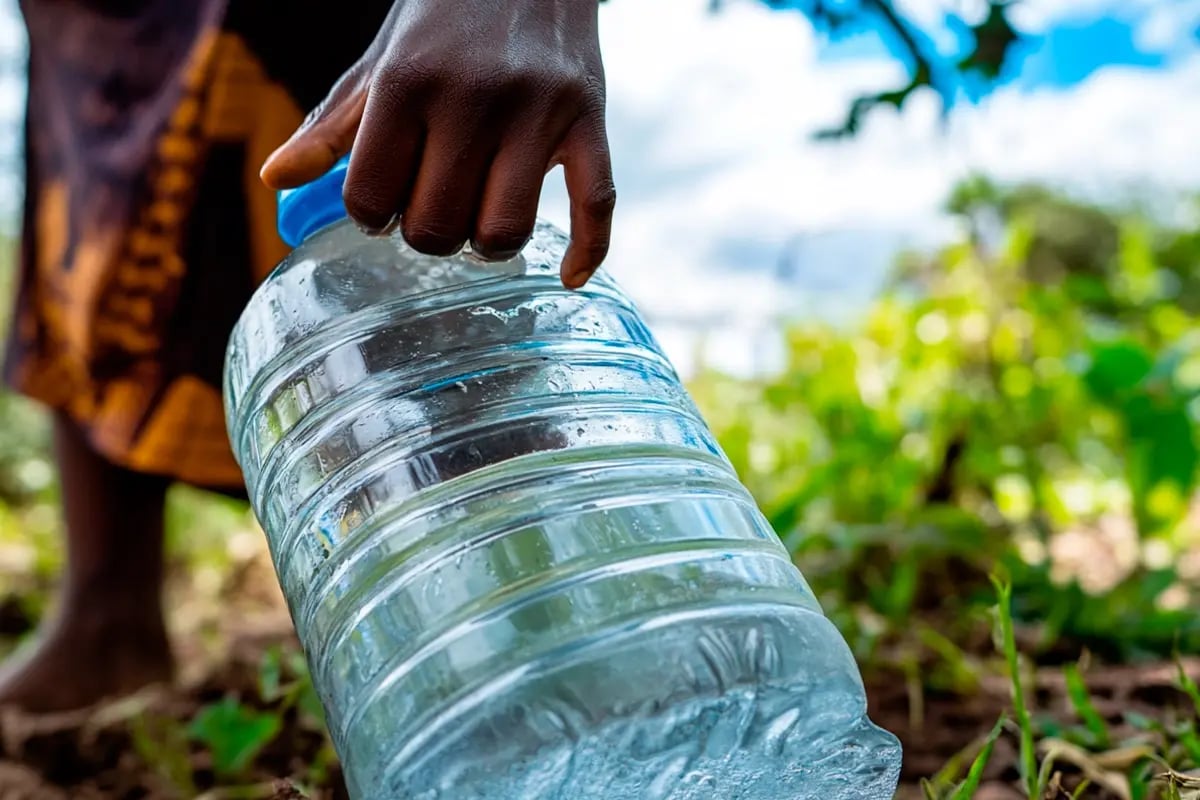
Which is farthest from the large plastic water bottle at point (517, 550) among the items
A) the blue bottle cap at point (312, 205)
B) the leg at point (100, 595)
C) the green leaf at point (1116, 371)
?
the green leaf at point (1116, 371)

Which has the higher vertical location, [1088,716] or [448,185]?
[448,185]

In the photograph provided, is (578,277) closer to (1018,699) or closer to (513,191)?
(513,191)

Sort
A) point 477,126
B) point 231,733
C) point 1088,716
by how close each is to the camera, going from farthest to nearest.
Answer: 1. point 231,733
2. point 1088,716
3. point 477,126

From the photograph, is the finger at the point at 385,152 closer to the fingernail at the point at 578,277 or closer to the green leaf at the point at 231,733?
the fingernail at the point at 578,277

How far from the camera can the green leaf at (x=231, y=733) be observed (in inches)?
49.1

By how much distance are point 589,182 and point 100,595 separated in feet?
4.77

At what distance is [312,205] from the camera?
36.5 inches

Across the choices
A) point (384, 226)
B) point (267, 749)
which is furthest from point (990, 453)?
point (384, 226)

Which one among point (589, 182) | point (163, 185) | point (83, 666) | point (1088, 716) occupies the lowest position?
point (1088, 716)

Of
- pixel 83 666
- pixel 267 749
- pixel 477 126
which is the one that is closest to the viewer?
pixel 477 126

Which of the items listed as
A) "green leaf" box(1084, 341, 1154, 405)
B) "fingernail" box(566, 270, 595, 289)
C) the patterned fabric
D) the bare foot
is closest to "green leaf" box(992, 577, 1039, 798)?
"fingernail" box(566, 270, 595, 289)

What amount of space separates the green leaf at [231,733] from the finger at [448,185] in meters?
0.71

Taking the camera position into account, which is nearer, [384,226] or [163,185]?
[384,226]

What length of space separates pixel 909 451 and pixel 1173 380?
0.62 m
